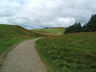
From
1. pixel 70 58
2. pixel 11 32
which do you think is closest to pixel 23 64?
pixel 70 58

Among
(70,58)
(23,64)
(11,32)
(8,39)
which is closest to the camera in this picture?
(23,64)

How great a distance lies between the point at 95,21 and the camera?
3284 centimetres

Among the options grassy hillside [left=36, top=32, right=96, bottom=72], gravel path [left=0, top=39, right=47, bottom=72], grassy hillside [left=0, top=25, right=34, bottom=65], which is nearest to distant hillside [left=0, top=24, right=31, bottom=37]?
grassy hillside [left=0, top=25, right=34, bottom=65]

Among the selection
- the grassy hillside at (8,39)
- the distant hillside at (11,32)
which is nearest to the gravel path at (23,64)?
the grassy hillside at (8,39)

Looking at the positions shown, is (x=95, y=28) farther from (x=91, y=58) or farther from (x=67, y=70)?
(x=67, y=70)

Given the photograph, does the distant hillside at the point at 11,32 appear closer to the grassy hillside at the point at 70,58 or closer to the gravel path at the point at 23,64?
the gravel path at the point at 23,64

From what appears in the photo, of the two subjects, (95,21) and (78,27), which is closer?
(95,21)

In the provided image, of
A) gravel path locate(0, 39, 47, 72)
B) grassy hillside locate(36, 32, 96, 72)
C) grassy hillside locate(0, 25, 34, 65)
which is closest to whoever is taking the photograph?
gravel path locate(0, 39, 47, 72)

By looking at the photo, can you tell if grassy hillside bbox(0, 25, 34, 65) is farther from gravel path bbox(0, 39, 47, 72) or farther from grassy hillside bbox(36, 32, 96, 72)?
grassy hillside bbox(36, 32, 96, 72)

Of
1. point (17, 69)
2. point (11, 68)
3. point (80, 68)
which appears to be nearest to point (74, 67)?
point (80, 68)

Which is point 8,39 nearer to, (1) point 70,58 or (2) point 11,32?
(1) point 70,58

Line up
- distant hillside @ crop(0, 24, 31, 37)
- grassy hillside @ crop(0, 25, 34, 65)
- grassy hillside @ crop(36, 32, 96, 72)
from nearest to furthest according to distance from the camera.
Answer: grassy hillside @ crop(36, 32, 96, 72)
grassy hillside @ crop(0, 25, 34, 65)
distant hillside @ crop(0, 24, 31, 37)

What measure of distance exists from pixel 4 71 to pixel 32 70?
4.52ft

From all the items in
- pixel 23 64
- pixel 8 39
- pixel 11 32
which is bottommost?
pixel 23 64
